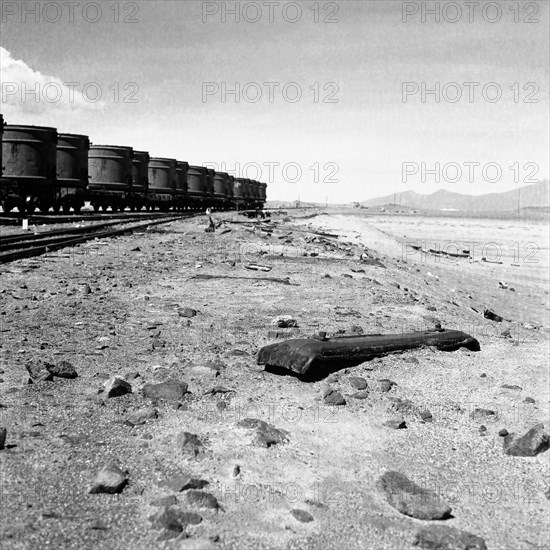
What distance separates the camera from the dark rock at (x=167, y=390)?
353cm

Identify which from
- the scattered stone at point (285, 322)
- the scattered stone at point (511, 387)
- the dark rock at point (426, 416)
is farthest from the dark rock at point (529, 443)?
the scattered stone at point (285, 322)

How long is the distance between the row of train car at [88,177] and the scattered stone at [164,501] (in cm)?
2107

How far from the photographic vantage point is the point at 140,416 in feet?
10.5

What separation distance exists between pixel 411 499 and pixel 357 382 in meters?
1.43

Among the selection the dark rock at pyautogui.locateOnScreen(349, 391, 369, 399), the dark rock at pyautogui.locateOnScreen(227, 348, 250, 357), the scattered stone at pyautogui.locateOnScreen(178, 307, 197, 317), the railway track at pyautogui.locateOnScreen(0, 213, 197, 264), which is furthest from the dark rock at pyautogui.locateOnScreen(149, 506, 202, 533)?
the railway track at pyautogui.locateOnScreen(0, 213, 197, 264)

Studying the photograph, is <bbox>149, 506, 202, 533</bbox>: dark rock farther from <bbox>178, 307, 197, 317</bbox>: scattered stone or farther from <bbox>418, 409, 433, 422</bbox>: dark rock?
<bbox>178, 307, 197, 317</bbox>: scattered stone

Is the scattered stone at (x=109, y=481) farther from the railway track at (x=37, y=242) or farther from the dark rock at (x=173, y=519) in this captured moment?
the railway track at (x=37, y=242)

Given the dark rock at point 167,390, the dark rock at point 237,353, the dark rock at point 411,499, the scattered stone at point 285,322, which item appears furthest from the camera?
the scattered stone at point 285,322

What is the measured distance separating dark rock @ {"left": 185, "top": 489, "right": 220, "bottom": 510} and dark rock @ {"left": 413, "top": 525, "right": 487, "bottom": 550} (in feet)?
2.64

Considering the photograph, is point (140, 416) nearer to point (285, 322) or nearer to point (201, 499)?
point (201, 499)

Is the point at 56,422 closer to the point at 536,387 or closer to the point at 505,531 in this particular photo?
the point at 505,531

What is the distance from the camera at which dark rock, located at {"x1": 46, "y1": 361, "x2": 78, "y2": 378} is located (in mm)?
3734

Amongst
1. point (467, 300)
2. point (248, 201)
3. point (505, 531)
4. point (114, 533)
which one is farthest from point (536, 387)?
point (248, 201)

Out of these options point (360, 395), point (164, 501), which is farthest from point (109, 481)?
point (360, 395)
